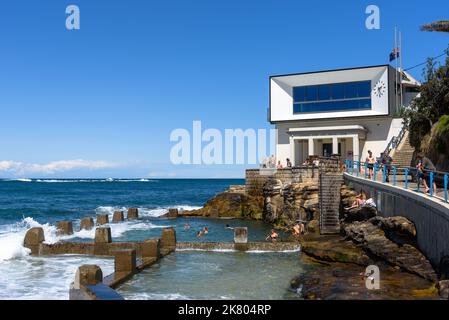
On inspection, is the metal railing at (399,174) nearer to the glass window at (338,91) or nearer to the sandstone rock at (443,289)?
the sandstone rock at (443,289)

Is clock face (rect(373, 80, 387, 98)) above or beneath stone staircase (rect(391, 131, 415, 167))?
above

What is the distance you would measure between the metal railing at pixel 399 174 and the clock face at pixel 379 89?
928 centimetres

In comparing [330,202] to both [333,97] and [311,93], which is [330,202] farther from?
[311,93]

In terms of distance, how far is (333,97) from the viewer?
39219 mm

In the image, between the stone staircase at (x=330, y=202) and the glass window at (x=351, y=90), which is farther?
the glass window at (x=351, y=90)

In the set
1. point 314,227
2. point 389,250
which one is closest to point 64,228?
point 314,227

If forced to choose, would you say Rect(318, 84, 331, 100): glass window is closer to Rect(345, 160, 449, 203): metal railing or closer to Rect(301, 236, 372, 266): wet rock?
Rect(345, 160, 449, 203): metal railing

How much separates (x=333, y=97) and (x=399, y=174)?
1408 centimetres

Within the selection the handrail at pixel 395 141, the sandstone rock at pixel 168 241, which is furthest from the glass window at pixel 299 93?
the sandstone rock at pixel 168 241

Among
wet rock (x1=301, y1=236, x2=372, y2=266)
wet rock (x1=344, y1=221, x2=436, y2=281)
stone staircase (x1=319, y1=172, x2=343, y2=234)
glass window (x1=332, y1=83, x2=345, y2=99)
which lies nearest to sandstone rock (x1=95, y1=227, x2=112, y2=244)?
wet rock (x1=301, y1=236, x2=372, y2=266)

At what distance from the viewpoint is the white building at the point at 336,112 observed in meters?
37.5

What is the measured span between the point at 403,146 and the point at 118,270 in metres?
26.2

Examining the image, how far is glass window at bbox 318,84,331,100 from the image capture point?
129ft
